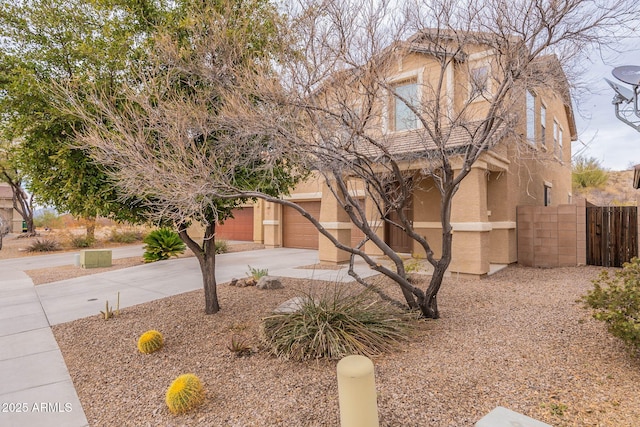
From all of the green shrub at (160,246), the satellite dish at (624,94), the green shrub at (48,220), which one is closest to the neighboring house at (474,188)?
the satellite dish at (624,94)

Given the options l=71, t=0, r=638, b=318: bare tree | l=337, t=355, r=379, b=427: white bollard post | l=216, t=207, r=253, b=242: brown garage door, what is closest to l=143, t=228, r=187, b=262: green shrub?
l=216, t=207, r=253, b=242: brown garage door

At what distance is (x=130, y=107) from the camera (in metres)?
4.71

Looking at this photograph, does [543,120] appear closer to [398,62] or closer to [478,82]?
[478,82]

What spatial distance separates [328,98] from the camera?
5.12m

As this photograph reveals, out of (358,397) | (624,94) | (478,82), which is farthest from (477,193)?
(358,397)

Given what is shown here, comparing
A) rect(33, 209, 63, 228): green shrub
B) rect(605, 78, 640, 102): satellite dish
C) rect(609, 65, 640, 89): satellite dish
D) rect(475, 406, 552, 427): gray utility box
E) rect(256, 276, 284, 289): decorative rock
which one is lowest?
rect(256, 276, 284, 289): decorative rock

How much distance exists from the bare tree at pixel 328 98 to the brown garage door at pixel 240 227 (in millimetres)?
14951

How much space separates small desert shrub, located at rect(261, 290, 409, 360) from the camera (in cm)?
441

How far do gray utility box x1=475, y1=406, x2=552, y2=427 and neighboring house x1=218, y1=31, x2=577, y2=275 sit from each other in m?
4.21

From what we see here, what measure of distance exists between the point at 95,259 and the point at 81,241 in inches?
331

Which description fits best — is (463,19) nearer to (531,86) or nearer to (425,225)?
(531,86)

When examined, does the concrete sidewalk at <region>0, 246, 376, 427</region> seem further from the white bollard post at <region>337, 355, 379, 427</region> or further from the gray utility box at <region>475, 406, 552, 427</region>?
the gray utility box at <region>475, 406, 552, 427</region>

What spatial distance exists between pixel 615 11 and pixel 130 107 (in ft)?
21.4

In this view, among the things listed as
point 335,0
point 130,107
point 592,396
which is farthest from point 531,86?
point 130,107
